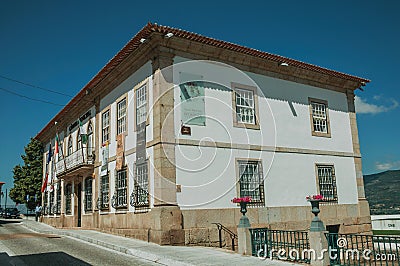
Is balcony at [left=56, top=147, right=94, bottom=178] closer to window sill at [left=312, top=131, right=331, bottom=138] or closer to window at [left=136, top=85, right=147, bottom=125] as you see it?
window at [left=136, top=85, right=147, bottom=125]

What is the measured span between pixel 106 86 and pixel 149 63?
3887mm

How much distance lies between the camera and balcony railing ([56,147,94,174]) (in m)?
16.5

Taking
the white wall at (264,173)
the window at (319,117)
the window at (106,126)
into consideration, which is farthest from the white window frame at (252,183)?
the window at (106,126)

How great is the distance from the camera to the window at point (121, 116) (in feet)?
45.7

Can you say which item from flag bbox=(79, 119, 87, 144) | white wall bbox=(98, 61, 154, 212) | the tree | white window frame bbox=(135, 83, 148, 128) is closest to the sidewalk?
white wall bbox=(98, 61, 154, 212)

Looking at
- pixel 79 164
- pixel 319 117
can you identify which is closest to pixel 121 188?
pixel 79 164

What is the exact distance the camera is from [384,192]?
1459 inches

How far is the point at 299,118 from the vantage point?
576 inches

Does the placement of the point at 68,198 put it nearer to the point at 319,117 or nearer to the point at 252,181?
the point at 252,181

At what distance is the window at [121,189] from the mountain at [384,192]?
19739mm

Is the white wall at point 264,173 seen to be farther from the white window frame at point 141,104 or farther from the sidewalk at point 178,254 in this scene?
the white window frame at point 141,104

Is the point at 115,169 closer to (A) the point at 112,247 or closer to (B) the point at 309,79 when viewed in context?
(A) the point at 112,247

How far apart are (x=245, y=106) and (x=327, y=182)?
4.65 m

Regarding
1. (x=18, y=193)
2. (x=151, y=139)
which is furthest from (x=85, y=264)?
(x=18, y=193)
